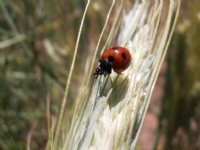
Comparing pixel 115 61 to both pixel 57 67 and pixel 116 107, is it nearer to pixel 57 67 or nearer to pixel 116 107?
pixel 116 107

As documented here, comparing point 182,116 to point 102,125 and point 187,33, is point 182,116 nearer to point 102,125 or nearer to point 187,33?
point 187,33

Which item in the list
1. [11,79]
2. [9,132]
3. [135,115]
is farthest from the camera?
[11,79]

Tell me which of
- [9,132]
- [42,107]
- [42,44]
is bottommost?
[9,132]

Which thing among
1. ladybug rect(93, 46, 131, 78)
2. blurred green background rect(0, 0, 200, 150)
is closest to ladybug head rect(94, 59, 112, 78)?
ladybug rect(93, 46, 131, 78)

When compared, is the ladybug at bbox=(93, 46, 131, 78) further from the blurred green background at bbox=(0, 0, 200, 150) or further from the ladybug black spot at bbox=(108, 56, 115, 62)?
the blurred green background at bbox=(0, 0, 200, 150)

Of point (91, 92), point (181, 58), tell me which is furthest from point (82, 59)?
point (91, 92)

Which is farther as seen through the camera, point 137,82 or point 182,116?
point 182,116

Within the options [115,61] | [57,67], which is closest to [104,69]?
[115,61]

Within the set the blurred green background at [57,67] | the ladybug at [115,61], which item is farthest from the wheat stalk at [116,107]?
the blurred green background at [57,67]
